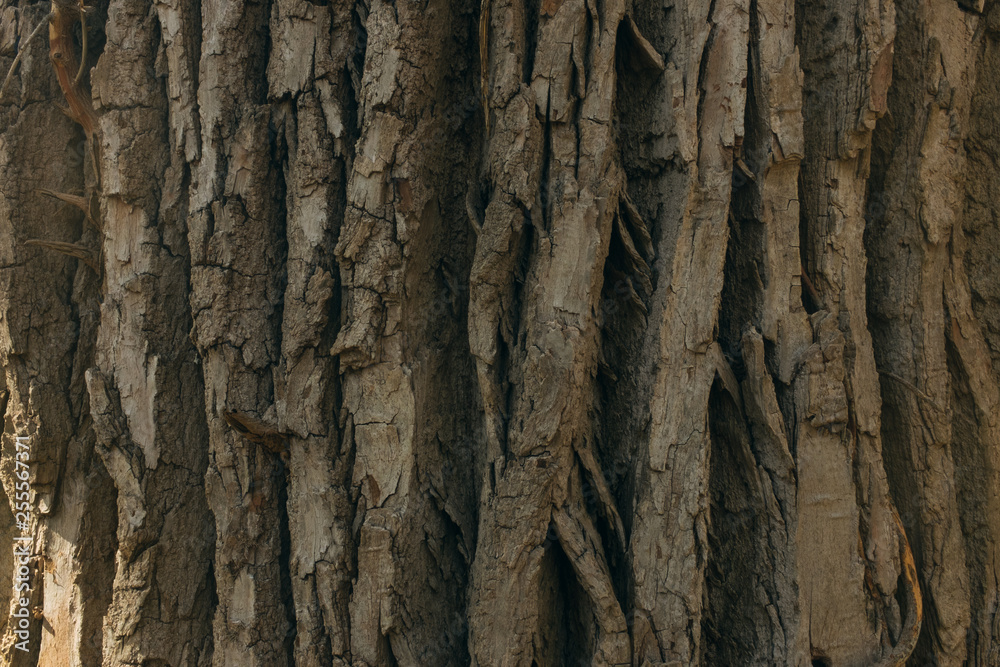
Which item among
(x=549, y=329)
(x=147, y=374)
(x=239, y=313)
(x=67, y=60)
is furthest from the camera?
(x=67, y=60)

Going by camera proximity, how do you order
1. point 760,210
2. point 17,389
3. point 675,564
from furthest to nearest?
point 17,389
point 760,210
point 675,564

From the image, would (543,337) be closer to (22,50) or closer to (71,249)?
(71,249)

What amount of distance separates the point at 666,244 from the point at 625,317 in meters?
0.26

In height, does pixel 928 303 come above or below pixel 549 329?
above

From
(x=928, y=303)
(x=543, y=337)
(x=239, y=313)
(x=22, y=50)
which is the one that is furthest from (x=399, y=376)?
(x=22, y=50)

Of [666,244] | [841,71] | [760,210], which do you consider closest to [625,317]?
[666,244]

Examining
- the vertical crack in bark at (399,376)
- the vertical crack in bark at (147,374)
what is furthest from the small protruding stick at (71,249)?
the vertical crack in bark at (399,376)

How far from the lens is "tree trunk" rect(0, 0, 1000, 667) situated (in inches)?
76.2

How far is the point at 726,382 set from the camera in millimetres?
1963

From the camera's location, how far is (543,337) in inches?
75.9

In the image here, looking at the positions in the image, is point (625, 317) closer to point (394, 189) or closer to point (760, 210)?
point (760, 210)

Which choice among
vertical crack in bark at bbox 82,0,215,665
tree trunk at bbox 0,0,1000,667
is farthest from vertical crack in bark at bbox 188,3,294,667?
vertical crack in bark at bbox 82,0,215,665

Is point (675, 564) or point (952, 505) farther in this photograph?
point (952, 505)

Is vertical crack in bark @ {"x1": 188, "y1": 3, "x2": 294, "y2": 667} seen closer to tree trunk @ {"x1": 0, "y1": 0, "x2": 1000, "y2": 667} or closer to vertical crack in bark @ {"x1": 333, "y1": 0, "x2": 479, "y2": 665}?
tree trunk @ {"x1": 0, "y1": 0, "x2": 1000, "y2": 667}
